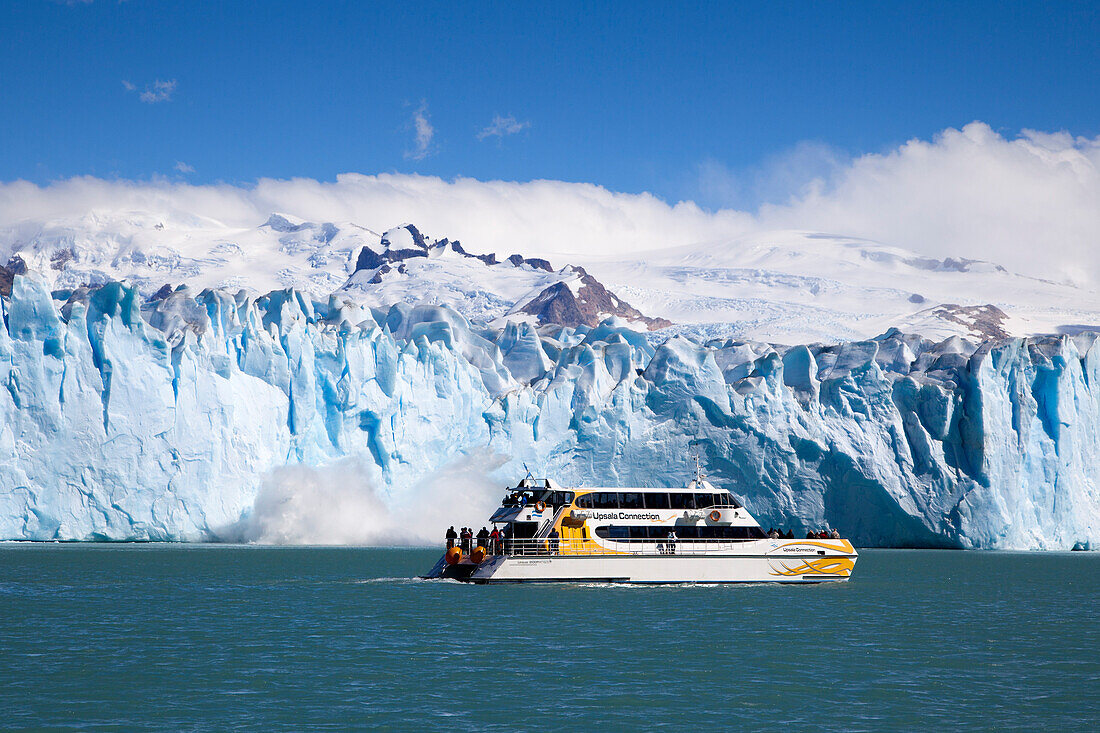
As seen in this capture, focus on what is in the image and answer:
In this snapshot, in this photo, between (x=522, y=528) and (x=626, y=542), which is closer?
(x=626, y=542)

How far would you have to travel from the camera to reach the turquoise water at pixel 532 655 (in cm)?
1488

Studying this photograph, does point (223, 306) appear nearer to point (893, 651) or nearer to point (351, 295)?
point (893, 651)

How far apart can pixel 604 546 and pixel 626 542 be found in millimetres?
636

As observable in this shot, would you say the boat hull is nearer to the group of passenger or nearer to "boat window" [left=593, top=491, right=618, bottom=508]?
the group of passenger

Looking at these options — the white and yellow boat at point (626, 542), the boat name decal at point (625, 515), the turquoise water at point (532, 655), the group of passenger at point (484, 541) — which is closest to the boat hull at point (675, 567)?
the white and yellow boat at point (626, 542)

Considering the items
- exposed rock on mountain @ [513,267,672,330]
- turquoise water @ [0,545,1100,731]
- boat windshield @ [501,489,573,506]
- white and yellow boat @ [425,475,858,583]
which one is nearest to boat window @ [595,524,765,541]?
white and yellow boat @ [425,475,858,583]

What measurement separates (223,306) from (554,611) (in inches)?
1377

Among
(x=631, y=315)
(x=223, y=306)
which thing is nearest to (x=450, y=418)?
(x=223, y=306)

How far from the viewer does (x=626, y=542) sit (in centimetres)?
3234

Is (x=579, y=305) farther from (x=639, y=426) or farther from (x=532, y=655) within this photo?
(x=532, y=655)

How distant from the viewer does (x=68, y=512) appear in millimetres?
45656

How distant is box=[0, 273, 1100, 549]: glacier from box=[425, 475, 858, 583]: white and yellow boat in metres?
19.3

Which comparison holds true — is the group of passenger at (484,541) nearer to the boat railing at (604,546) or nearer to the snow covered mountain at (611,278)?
the boat railing at (604,546)

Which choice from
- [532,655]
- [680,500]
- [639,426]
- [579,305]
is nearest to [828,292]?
[579,305]
